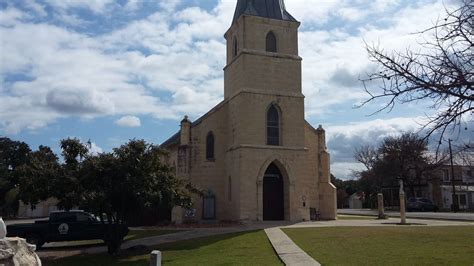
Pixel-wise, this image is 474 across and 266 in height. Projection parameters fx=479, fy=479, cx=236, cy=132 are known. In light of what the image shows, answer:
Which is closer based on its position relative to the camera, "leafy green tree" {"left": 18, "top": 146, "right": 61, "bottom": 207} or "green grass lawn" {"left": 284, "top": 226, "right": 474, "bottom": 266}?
"green grass lawn" {"left": 284, "top": 226, "right": 474, "bottom": 266}

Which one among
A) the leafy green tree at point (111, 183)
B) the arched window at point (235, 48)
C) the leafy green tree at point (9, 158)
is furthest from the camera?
the leafy green tree at point (9, 158)

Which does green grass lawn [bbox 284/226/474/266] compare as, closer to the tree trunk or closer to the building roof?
the tree trunk

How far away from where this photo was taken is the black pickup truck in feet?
68.3

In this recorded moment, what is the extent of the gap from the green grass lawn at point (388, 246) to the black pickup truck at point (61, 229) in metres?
9.02

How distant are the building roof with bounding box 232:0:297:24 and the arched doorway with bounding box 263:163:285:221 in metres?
10.4

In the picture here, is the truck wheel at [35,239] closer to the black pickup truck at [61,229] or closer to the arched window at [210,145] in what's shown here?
the black pickup truck at [61,229]

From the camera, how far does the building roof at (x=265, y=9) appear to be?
33125 mm

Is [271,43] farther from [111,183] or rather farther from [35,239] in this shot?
[35,239]

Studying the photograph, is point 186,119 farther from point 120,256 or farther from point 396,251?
point 396,251

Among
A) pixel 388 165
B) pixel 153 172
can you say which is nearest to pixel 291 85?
pixel 153 172

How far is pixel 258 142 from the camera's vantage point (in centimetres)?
3130

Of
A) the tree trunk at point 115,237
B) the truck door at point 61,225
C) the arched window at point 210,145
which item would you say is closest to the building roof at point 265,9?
the arched window at point 210,145

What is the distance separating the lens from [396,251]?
49.3ft

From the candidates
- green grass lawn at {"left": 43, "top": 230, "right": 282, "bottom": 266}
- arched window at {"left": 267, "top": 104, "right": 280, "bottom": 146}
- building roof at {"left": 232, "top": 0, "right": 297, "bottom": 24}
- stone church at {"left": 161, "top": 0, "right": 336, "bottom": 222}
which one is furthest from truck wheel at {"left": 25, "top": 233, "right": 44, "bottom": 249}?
building roof at {"left": 232, "top": 0, "right": 297, "bottom": 24}
